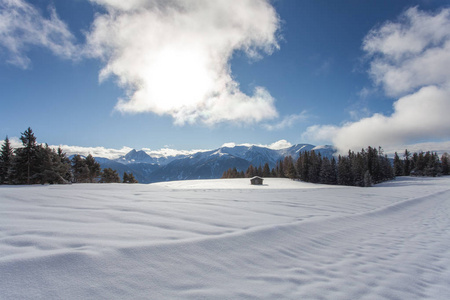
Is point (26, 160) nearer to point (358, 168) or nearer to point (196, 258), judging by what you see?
point (196, 258)

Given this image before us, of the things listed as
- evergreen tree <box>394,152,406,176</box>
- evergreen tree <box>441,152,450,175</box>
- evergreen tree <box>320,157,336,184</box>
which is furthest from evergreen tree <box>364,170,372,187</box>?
evergreen tree <box>441,152,450,175</box>

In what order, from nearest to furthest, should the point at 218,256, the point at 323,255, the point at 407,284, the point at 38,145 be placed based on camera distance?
the point at 407,284
the point at 218,256
the point at 323,255
the point at 38,145

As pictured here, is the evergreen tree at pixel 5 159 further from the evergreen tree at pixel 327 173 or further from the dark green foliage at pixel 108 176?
the evergreen tree at pixel 327 173

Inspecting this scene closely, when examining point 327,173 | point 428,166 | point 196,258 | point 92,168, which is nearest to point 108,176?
point 92,168

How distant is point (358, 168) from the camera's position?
181 ft

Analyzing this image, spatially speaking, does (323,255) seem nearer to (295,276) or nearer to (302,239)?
(302,239)

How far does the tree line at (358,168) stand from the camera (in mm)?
55281

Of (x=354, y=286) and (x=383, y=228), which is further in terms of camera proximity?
(x=383, y=228)

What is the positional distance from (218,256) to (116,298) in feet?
5.30

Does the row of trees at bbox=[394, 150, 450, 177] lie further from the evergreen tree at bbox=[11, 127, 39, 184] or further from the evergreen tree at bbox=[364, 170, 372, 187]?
the evergreen tree at bbox=[11, 127, 39, 184]

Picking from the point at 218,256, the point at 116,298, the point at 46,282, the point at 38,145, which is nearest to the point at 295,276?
the point at 218,256

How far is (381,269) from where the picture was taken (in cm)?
341

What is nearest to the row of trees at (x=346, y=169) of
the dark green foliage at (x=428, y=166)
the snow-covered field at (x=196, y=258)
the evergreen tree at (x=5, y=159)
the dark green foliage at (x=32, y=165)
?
the dark green foliage at (x=428, y=166)

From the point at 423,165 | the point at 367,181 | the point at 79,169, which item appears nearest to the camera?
the point at 79,169
